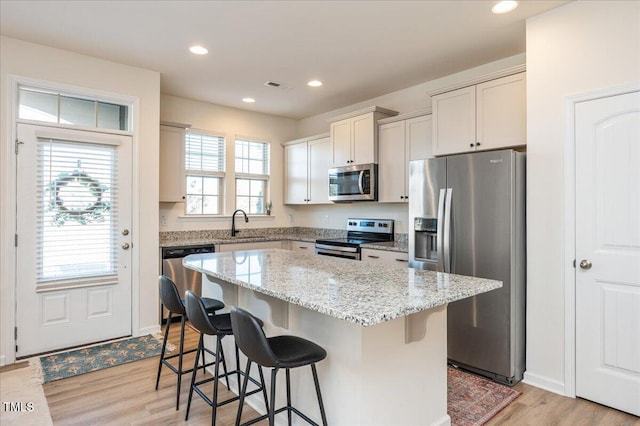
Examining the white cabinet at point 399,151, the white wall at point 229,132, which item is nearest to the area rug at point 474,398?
the white cabinet at point 399,151

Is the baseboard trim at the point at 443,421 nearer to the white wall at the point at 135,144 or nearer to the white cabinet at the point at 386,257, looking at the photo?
the white cabinet at the point at 386,257

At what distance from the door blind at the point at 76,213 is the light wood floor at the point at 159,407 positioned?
3.46 feet

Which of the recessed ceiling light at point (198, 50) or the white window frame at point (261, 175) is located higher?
the recessed ceiling light at point (198, 50)

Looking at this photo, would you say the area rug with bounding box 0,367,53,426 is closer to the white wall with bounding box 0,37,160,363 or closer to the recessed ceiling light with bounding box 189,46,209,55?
the white wall with bounding box 0,37,160,363

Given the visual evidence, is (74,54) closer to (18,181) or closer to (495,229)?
(18,181)

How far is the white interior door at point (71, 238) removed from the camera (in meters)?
3.24

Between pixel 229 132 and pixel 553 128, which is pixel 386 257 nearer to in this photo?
pixel 553 128

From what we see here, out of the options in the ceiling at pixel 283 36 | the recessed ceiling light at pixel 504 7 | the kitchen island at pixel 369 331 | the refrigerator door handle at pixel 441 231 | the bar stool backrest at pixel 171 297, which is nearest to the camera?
the kitchen island at pixel 369 331

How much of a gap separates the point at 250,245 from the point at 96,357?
212 cm

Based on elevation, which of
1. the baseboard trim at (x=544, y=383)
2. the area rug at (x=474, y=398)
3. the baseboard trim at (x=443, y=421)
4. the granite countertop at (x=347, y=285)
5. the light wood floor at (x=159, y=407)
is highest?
the granite countertop at (x=347, y=285)

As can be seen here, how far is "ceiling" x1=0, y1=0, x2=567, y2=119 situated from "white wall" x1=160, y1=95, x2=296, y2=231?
60 cm

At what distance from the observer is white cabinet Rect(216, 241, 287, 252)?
15.2ft

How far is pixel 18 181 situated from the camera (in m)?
3.19

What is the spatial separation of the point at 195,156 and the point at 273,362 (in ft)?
13.1
